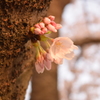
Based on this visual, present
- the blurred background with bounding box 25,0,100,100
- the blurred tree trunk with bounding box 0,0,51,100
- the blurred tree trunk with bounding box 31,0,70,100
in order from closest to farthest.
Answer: the blurred tree trunk with bounding box 0,0,51,100, the blurred tree trunk with bounding box 31,0,70,100, the blurred background with bounding box 25,0,100,100

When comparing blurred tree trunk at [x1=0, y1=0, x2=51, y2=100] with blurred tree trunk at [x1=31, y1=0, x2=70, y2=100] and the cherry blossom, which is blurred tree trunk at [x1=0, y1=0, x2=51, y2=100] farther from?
blurred tree trunk at [x1=31, y1=0, x2=70, y2=100]

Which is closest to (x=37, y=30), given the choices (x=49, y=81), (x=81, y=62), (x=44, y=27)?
(x=44, y=27)

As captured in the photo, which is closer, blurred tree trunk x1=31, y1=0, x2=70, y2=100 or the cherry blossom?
the cherry blossom

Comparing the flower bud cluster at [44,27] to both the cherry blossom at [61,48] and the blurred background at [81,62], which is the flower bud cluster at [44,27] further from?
the blurred background at [81,62]

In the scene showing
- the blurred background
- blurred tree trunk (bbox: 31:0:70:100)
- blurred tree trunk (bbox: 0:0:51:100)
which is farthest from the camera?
the blurred background

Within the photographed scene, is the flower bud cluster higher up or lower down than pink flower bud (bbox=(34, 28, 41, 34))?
higher up

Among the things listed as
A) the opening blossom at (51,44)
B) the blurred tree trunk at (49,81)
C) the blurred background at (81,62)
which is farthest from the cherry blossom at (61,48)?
the blurred background at (81,62)

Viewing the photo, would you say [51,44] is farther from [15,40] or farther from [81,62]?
[81,62]

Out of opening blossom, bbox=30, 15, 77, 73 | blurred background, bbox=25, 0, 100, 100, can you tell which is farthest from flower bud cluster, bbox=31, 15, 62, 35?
blurred background, bbox=25, 0, 100, 100
